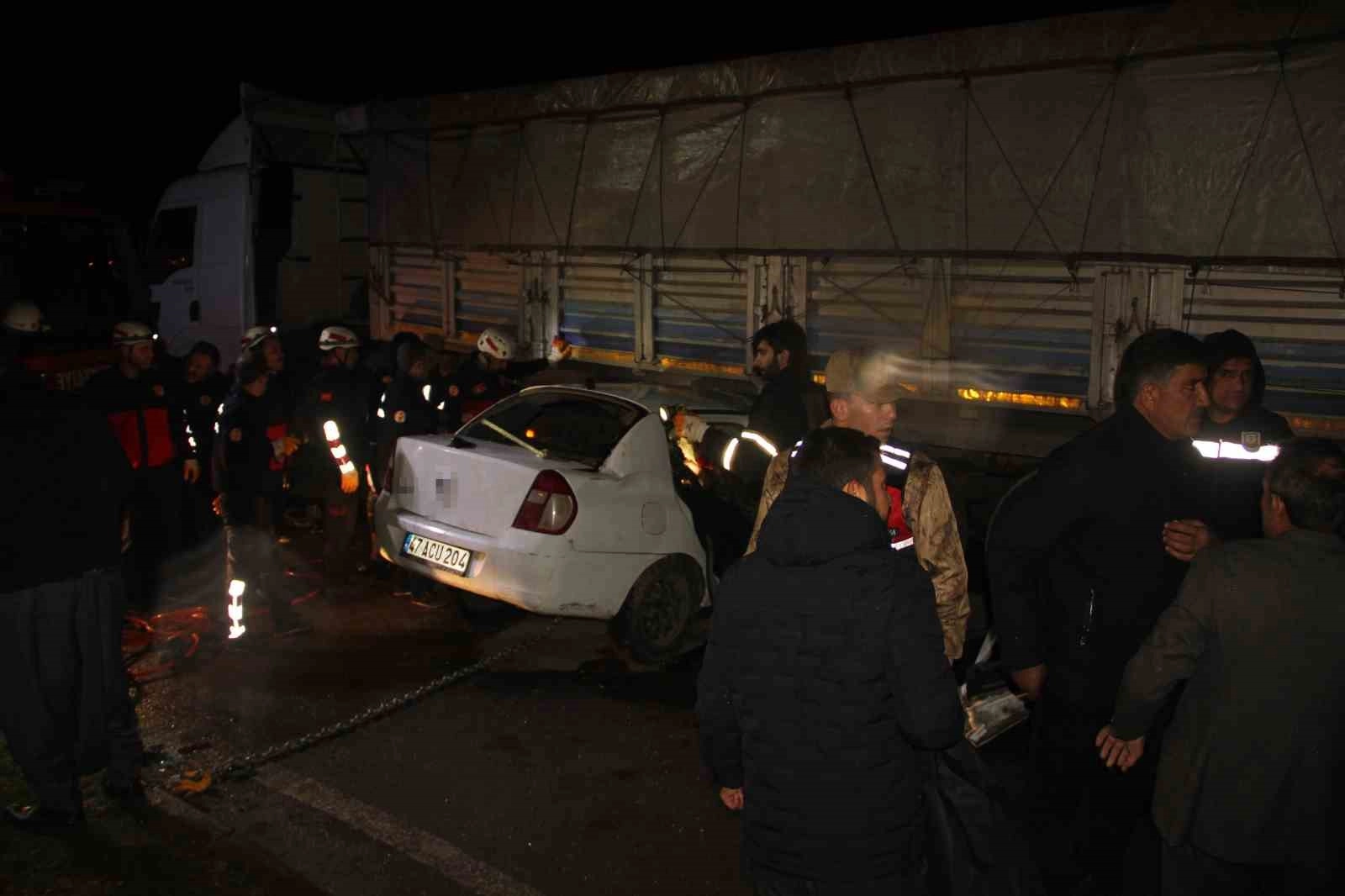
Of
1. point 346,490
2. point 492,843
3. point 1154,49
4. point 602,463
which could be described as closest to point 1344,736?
point 492,843

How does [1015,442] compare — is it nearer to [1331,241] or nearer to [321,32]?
[1331,241]

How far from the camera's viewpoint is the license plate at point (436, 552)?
637 centimetres

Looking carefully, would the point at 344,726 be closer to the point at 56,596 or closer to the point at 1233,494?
the point at 56,596

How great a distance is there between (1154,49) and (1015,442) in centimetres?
237

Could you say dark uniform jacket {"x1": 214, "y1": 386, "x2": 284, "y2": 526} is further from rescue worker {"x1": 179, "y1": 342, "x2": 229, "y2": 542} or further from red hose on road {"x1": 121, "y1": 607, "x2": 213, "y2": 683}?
red hose on road {"x1": 121, "y1": 607, "x2": 213, "y2": 683}

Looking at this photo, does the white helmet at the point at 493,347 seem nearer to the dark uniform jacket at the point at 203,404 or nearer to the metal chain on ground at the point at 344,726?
the dark uniform jacket at the point at 203,404

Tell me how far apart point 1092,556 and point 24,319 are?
24.7 ft

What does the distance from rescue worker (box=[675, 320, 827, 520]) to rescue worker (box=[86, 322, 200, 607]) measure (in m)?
3.16

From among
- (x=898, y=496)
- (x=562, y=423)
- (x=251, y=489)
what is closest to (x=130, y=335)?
(x=251, y=489)

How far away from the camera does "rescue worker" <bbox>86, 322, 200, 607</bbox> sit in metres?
7.07

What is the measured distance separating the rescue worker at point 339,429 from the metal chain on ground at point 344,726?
168cm

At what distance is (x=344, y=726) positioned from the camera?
220 inches

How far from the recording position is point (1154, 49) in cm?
667

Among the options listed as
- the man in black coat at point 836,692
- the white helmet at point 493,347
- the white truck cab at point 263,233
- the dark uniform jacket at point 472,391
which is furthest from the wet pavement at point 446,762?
the white truck cab at point 263,233
